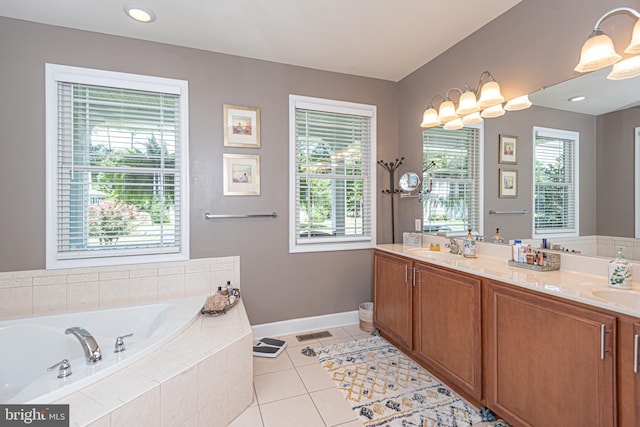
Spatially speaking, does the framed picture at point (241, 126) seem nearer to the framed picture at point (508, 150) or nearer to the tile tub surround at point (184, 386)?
the tile tub surround at point (184, 386)

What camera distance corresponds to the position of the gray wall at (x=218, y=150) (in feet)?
7.10

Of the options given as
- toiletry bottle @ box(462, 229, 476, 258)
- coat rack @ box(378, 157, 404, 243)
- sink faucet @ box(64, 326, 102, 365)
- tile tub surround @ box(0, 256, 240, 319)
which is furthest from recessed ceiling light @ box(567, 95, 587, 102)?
sink faucet @ box(64, 326, 102, 365)

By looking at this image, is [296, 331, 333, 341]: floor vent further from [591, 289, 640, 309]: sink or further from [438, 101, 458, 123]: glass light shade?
[438, 101, 458, 123]: glass light shade

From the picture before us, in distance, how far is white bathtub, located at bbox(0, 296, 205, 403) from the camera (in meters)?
1.33

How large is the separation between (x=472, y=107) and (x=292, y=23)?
155 centimetres

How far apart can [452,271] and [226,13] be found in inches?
96.5

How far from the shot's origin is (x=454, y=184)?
265 centimetres

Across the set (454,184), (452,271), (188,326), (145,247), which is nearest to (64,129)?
(145,247)

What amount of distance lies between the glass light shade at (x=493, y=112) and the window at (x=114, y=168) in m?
2.50

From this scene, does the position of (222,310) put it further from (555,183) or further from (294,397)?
(555,183)

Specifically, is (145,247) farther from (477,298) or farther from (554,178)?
(554,178)

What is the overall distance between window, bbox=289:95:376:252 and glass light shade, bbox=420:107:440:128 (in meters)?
0.63

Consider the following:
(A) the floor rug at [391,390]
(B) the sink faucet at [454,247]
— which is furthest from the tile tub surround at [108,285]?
(B) the sink faucet at [454,247]

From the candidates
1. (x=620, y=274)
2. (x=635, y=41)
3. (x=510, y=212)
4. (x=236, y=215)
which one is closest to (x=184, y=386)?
(x=236, y=215)
